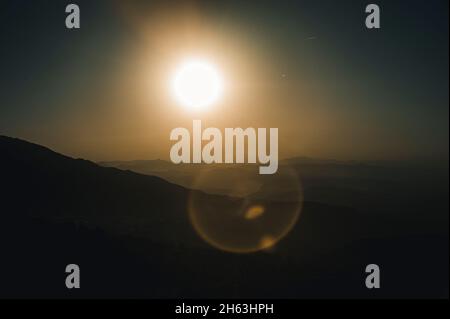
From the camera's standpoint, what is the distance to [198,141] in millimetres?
10539

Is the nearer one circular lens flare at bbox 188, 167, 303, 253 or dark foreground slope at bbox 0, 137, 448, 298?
dark foreground slope at bbox 0, 137, 448, 298

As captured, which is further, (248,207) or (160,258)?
(248,207)

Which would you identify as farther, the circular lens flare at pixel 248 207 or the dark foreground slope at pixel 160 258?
the circular lens flare at pixel 248 207

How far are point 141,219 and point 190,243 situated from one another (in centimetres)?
474

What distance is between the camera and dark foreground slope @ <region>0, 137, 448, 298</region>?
472 inches

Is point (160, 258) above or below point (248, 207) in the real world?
below

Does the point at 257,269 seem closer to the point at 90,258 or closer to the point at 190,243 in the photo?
the point at 190,243

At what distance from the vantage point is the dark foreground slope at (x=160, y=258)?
39.3 ft

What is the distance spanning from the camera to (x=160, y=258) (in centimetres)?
1678
